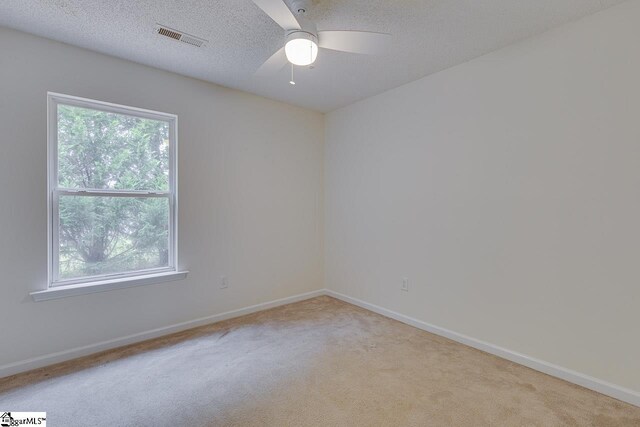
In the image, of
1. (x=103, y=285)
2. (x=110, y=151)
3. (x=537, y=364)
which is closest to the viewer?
(x=537, y=364)

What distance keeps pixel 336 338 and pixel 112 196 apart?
2430 millimetres

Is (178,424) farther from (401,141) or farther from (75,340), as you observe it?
(401,141)

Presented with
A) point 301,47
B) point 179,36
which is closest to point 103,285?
point 179,36

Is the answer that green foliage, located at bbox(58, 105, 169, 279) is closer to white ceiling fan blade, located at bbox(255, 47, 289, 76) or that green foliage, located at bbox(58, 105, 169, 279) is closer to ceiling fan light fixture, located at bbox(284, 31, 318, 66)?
white ceiling fan blade, located at bbox(255, 47, 289, 76)

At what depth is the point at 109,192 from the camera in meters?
2.59

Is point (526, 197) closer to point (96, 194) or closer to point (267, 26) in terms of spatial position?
point (267, 26)

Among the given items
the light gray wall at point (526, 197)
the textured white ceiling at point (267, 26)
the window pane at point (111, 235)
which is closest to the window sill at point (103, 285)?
the window pane at point (111, 235)

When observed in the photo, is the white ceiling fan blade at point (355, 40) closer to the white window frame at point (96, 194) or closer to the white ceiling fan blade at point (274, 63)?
the white ceiling fan blade at point (274, 63)

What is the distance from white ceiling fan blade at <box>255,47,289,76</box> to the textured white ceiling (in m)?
0.30

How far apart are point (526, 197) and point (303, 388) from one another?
2.22 metres

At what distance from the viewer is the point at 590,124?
2.02 m

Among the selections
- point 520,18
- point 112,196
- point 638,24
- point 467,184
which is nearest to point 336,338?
point 467,184

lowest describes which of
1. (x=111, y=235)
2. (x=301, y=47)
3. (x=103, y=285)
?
(x=103, y=285)

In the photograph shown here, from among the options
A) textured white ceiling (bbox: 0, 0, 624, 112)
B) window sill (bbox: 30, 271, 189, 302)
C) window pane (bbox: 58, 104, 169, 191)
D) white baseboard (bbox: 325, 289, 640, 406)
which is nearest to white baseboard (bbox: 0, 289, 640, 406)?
white baseboard (bbox: 325, 289, 640, 406)
